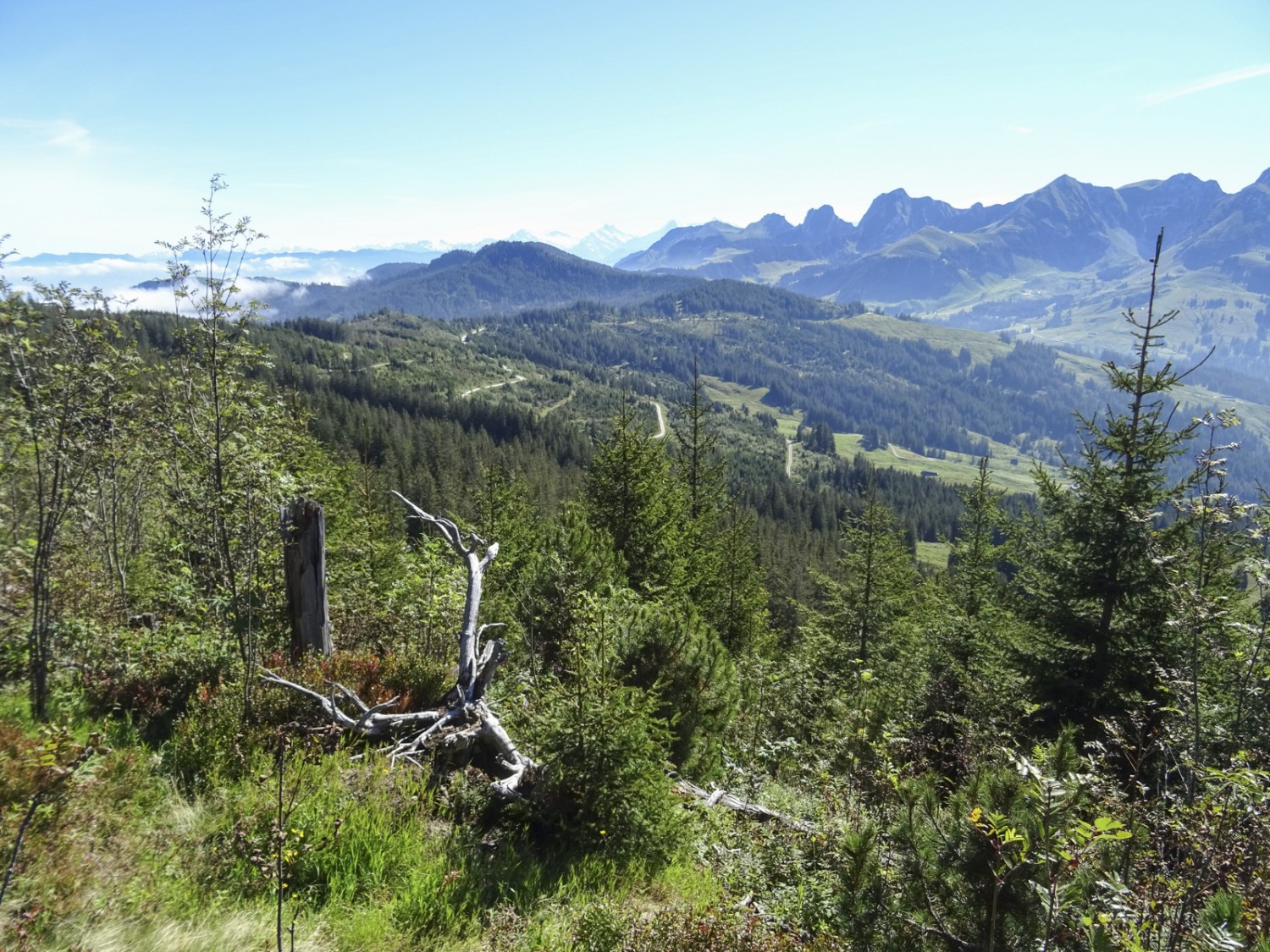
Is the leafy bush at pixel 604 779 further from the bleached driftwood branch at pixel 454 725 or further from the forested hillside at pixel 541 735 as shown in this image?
the bleached driftwood branch at pixel 454 725

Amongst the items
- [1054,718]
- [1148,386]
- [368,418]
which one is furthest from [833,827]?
[368,418]

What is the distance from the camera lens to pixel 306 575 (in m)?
8.62

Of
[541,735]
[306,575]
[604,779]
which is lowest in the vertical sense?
[604,779]

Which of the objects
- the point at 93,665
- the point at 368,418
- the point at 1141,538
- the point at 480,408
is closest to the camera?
the point at 93,665

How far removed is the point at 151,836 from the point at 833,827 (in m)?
6.23

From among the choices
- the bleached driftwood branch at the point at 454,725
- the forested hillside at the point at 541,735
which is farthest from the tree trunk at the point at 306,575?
the bleached driftwood branch at the point at 454,725

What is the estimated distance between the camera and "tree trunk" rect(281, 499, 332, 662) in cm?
854

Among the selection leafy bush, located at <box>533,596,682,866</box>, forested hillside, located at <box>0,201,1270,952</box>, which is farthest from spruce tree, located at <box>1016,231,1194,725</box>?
leafy bush, located at <box>533,596,682,866</box>

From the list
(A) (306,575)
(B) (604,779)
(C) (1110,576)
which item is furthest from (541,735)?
(C) (1110,576)

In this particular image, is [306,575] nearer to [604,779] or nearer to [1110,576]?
[604,779]

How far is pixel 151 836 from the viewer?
16.6ft

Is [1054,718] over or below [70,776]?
below

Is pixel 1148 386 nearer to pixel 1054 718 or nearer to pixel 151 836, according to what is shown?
pixel 1054 718

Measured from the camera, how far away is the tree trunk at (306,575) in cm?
854
